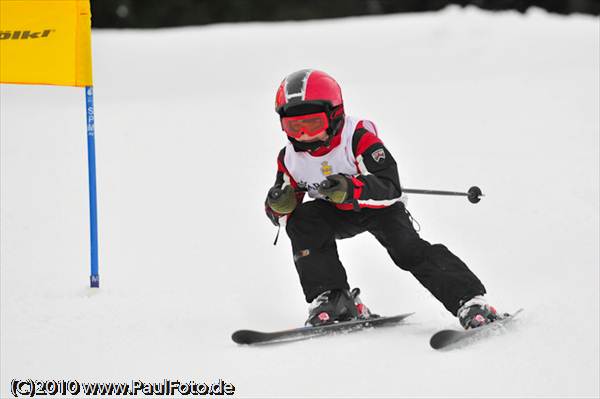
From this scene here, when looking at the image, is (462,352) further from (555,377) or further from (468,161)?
(468,161)

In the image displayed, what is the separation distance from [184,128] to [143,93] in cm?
161

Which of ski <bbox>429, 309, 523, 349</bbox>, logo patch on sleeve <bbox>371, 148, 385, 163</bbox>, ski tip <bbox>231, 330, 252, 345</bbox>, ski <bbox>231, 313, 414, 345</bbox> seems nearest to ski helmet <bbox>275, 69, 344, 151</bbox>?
logo patch on sleeve <bbox>371, 148, 385, 163</bbox>

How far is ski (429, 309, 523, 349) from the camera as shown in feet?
13.1

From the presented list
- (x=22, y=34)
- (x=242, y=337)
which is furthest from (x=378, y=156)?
(x=22, y=34)

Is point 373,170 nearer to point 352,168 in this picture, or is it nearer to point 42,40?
point 352,168

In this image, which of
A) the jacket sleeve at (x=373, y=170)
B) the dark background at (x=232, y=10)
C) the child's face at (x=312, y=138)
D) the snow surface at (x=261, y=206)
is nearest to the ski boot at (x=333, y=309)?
the snow surface at (x=261, y=206)

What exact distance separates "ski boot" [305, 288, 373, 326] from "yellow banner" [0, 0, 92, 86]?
2.30 meters

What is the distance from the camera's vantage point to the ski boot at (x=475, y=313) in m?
4.35

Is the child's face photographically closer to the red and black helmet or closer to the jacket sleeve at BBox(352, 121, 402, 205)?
the red and black helmet

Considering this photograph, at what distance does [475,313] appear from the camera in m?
4.38

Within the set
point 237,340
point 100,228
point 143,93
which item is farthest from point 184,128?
point 237,340

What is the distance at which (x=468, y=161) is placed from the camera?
8.53 metres

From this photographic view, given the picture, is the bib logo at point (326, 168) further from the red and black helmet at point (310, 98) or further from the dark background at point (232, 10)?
the dark background at point (232, 10)

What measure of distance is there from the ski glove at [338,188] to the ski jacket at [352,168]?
1.3 inches
